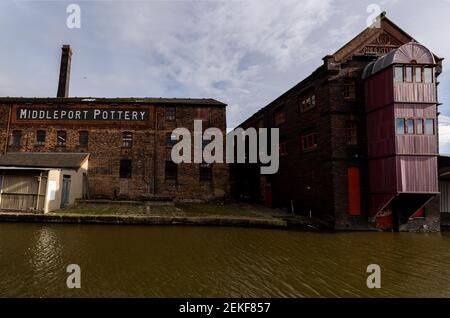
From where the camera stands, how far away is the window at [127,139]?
21664 millimetres

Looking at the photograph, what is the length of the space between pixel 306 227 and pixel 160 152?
12.7m

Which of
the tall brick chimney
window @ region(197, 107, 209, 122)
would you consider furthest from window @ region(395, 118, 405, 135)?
the tall brick chimney

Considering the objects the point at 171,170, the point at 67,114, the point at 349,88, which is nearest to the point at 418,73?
the point at 349,88

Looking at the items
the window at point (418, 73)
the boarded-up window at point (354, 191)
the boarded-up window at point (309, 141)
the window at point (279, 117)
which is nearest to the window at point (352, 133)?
the boarded-up window at point (354, 191)

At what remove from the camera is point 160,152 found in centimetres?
2170

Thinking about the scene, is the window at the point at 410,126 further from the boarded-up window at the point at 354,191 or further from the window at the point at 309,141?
the window at the point at 309,141

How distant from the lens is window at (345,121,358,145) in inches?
594

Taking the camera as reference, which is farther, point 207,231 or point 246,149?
point 246,149

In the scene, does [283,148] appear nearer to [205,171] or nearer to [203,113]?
[205,171]

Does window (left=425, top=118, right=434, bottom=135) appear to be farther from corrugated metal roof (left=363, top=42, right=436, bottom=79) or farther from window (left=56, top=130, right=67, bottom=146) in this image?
window (left=56, top=130, right=67, bottom=146)

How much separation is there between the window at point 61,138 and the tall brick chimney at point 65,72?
5614 millimetres

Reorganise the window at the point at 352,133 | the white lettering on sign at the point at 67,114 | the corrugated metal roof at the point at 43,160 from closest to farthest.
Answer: the window at the point at 352,133, the corrugated metal roof at the point at 43,160, the white lettering on sign at the point at 67,114
